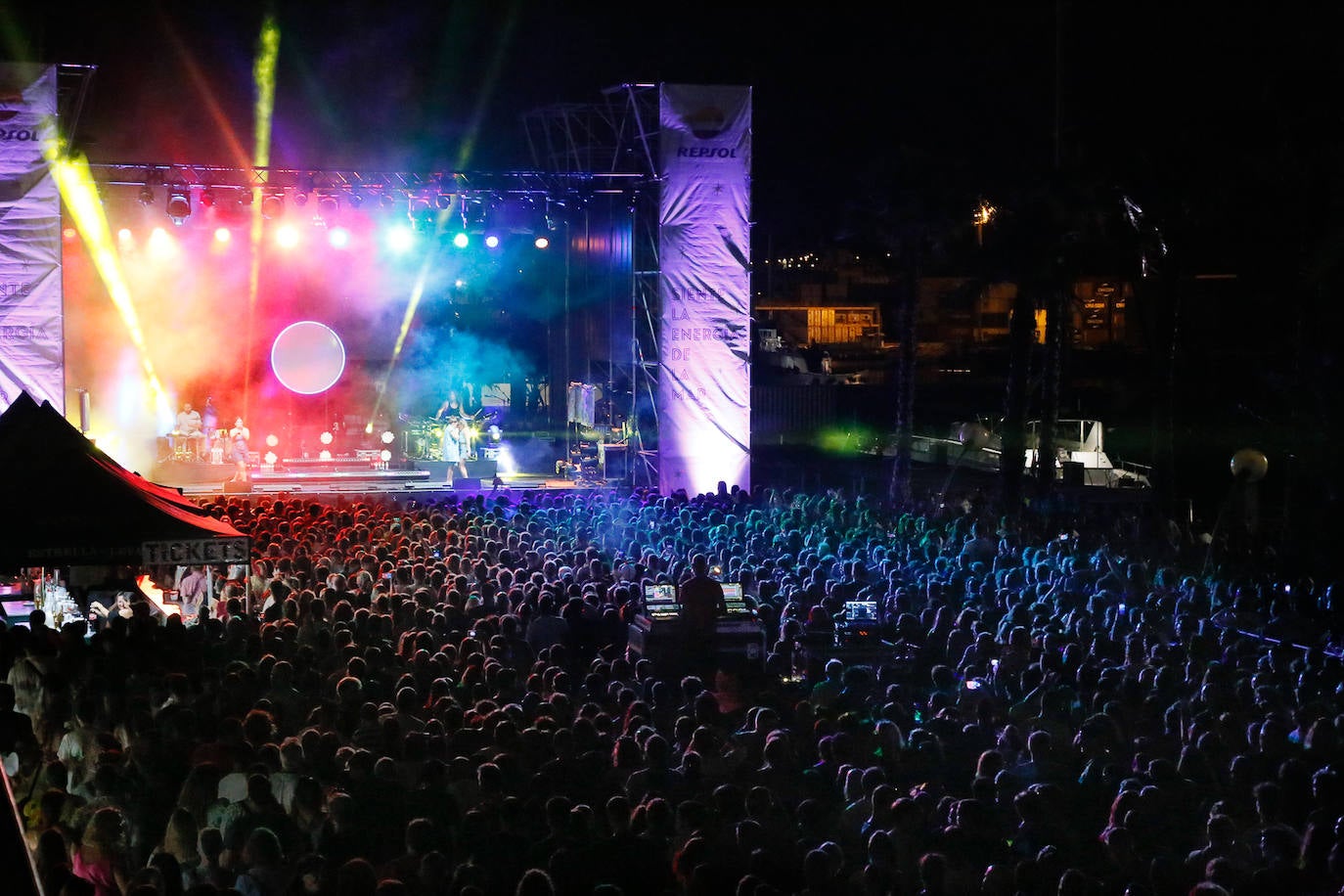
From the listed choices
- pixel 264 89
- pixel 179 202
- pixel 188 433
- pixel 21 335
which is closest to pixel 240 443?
pixel 188 433

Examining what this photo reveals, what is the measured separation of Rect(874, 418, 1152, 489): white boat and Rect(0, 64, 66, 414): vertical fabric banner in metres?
16.6

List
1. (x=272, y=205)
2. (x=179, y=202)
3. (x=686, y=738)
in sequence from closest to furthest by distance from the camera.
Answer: (x=686, y=738) < (x=179, y=202) < (x=272, y=205)

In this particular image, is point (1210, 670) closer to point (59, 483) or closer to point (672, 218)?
point (59, 483)

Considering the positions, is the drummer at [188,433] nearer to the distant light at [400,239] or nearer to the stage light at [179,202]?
the distant light at [400,239]

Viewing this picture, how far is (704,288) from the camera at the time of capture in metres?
21.3

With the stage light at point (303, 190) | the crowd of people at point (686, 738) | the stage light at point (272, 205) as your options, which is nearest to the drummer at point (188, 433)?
the stage light at point (272, 205)

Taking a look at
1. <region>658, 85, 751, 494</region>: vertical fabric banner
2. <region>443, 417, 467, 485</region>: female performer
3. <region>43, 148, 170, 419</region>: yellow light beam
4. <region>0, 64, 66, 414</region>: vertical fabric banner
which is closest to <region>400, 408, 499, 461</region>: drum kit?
<region>443, 417, 467, 485</region>: female performer

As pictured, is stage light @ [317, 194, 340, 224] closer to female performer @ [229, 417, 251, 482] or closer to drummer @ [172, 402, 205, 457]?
female performer @ [229, 417, 251, 482]

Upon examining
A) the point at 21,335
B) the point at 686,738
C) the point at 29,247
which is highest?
the point at 29,247

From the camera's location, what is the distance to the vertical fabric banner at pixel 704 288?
68.5 ft

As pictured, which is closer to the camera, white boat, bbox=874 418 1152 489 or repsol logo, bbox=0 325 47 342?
repsol logo, bbox=0 325 47 342

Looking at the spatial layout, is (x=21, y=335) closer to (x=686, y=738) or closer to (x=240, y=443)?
(x=240, y=443)

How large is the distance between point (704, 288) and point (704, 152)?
7.23ft

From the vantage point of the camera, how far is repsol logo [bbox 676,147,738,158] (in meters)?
20.9
